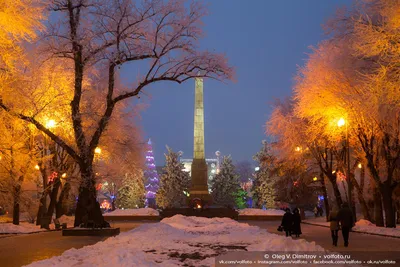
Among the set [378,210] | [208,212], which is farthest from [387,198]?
[208,212]

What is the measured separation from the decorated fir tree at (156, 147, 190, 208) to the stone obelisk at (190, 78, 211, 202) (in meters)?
20.6

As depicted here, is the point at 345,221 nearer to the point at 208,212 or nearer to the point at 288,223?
the point at 288,223

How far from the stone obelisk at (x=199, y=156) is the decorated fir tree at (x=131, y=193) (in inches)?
1039

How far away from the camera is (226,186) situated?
7794cm

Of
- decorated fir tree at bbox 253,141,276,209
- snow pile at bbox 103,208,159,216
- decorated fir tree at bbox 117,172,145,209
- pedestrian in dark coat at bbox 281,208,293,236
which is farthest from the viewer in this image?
decorated fir tree at bbox 117,172,145,209

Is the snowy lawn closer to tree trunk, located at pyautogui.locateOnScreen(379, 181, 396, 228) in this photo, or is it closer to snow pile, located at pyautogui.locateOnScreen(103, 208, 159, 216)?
tree trunk, located at pyautogui.locateOnScreen(379, 181, 396, 228)

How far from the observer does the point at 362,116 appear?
24.7 meters

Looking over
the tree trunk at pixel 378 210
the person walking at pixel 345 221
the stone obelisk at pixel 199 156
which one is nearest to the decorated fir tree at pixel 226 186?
the stone obelisk at pixel 199 156

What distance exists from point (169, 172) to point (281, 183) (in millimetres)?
24793

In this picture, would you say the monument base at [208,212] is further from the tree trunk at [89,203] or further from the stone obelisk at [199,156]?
the tree trunk at [89,203]

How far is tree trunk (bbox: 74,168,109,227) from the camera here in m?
24.6

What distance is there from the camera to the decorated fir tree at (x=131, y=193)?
79.7 meters

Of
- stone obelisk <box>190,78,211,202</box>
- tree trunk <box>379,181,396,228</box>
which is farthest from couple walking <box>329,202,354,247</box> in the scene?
stone obelisk <box>190,78,211,202</box>

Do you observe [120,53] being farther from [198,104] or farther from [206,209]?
[198,104]
